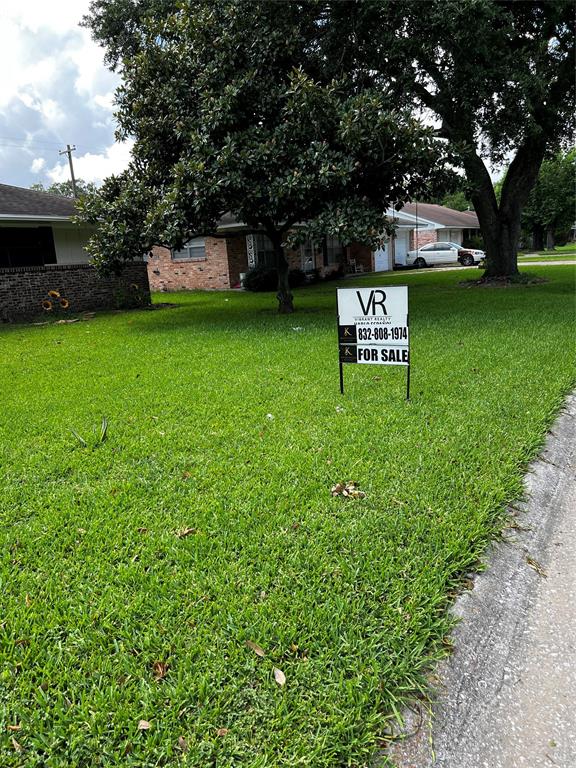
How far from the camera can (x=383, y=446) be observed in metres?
3.94

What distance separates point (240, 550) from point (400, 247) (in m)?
32.1

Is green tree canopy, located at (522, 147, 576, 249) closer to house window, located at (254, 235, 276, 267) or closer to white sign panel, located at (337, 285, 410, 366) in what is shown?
house window, located at (254, 235, 276, 267)

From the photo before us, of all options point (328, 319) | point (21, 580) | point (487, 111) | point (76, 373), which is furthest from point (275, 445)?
point (487, 111)

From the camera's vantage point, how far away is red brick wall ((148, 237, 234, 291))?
22.6 m

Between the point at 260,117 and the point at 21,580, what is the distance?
31.8 ft

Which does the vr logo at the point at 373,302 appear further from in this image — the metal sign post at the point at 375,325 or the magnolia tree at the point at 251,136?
the magnolia tree at the point at 251,136

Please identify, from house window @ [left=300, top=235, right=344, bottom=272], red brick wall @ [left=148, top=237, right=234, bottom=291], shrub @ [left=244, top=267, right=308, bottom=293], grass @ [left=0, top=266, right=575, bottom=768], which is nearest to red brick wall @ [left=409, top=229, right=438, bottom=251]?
house window @ [left=300, top=235, right=344, bottom=272]

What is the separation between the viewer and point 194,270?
2364 centimetres

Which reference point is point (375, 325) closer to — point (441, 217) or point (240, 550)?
point (240, 550)

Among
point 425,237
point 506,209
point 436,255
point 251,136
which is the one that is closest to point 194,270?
point 506,209

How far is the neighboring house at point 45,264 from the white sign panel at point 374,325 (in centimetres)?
1174

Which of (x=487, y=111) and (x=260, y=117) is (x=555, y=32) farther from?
(x=260, y=117)

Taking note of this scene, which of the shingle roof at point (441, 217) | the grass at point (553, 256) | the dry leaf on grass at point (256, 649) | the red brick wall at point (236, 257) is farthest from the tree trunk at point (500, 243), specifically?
the shingle roof at point (441, 217)

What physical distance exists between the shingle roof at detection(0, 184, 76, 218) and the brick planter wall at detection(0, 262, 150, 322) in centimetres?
144
